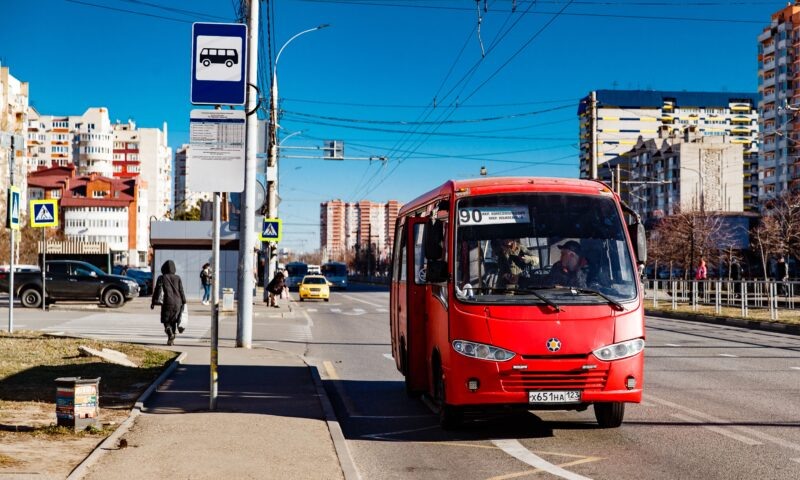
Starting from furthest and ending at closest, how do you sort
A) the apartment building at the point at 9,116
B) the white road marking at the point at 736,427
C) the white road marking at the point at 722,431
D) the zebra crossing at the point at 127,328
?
the apartment building at the point at 9,116, the zebra crossing at the point at 127,328, the white road marking at the point at 722,431, the white road marking at the point at 736,427

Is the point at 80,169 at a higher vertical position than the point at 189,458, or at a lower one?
higher

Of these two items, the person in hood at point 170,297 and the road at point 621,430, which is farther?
the person in hood at point 170,297

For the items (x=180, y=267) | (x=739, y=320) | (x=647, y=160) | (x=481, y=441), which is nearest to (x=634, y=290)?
(x=481, y=441)

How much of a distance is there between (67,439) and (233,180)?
3227mm

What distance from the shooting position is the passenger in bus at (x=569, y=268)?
Result: 8.99 meters

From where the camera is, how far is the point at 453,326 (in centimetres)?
884

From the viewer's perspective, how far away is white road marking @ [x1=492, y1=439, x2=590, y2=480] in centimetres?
722

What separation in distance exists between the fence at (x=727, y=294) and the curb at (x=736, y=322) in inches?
17.7

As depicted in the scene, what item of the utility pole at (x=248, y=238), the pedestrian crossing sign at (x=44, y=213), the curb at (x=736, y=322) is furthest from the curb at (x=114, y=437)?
the curb at (x=736, y=322)

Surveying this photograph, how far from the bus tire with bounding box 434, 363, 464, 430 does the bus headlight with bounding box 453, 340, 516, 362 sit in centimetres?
56

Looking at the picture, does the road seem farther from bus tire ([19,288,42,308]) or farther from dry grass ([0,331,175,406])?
bus tire ([19,288,42,308])

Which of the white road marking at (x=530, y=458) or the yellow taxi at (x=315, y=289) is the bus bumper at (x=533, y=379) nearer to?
the white road marking at (x=530, y=458)

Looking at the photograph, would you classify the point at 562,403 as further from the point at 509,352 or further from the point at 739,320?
the point at 739,320

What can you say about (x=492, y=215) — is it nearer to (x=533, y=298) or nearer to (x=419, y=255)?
(x=533, y=298)
